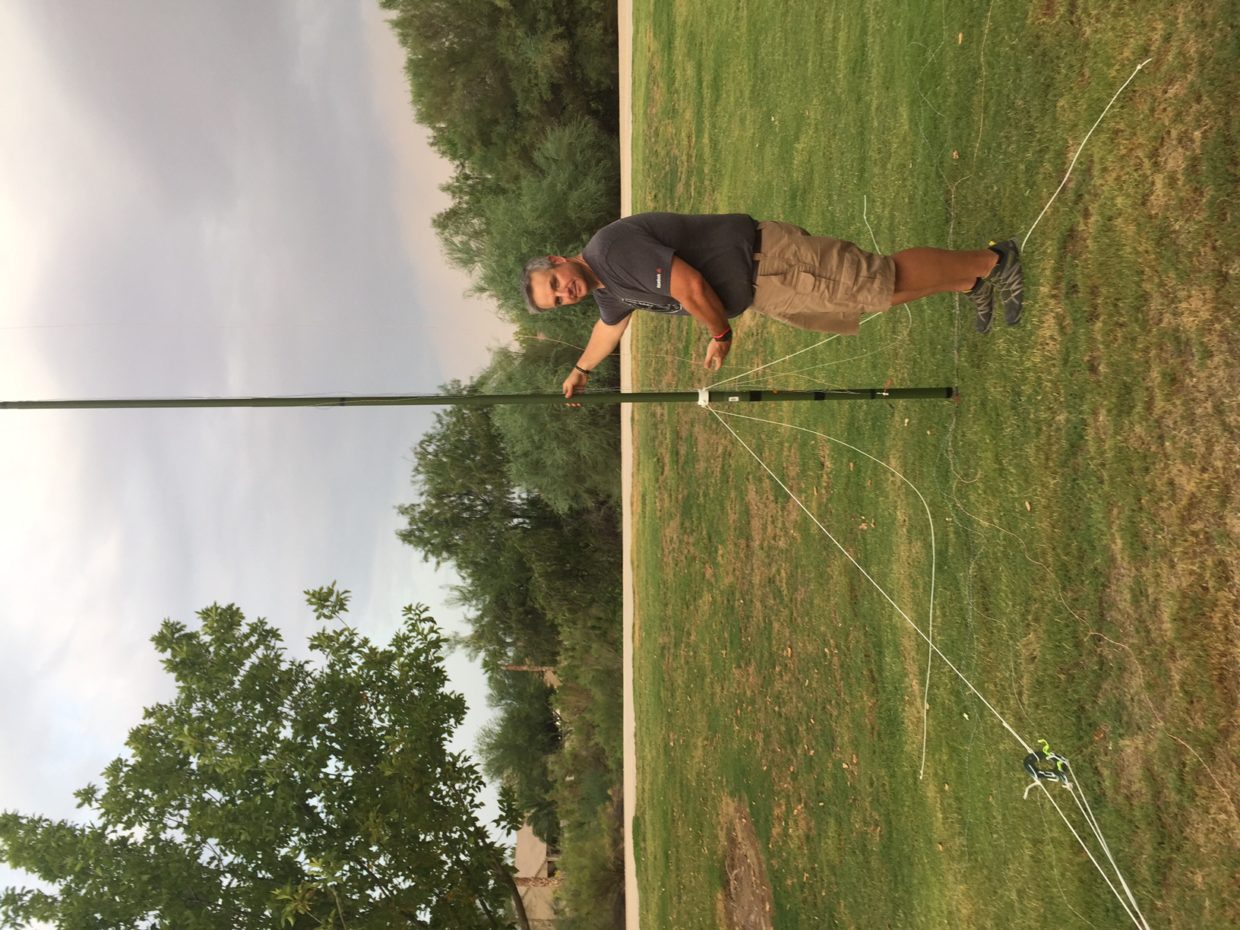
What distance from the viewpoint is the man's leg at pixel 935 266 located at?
4.11 metres

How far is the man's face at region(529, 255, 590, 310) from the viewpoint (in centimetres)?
406

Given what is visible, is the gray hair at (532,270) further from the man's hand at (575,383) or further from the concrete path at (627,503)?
the concrete path at (627,503)

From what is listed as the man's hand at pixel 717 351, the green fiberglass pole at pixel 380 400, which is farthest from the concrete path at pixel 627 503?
the green fiberglass pole at pixel 380 400

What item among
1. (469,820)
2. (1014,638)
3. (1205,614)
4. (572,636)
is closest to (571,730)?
(572,636)

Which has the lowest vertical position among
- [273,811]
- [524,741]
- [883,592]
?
[524,741]

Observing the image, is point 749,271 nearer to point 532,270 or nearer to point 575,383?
point 532,270

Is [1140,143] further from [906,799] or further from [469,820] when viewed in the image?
[469,820]

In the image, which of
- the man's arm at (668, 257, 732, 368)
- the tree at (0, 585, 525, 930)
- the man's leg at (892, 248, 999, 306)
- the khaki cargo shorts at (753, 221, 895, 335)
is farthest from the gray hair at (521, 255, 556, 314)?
the tree at (0, 585, 525, 930)

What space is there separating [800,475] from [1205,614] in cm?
402

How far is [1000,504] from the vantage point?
4.14 meters

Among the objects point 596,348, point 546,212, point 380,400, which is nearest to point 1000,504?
point 596,348

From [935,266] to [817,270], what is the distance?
1.97 ft

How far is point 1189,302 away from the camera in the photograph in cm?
313

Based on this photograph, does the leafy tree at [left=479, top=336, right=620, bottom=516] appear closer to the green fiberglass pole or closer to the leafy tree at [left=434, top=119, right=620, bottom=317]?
the leafy tree at [left=434, top=119, right=620, bottom=317]
